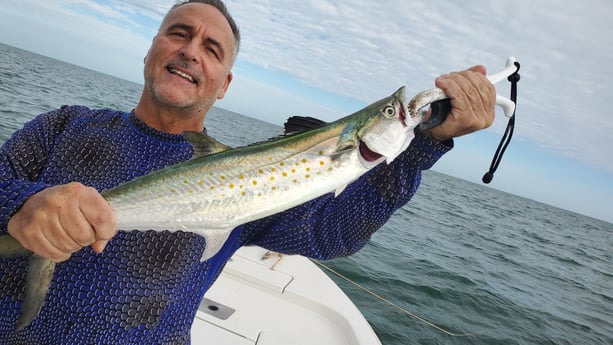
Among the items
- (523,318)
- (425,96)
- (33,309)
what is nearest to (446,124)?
(425,96)

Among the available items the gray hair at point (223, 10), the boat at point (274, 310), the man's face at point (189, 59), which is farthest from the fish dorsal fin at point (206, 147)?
the boat at point (274, 310)

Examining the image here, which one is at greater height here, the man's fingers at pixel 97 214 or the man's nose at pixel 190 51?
the man's nose at pixel 190 51

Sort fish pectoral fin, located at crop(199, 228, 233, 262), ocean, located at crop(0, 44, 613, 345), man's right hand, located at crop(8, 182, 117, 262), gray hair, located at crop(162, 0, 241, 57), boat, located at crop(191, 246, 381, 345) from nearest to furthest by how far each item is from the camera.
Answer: man's right hand, located at crop(8, 182, 117, 262) → fish pectoral fin, located at crop(199, 228, 233, 262) → gray hair, located at crop(162, 0, 241, 57) → boat, located at crop(191, 246, 381, 345) → ocean, located at crop(0, 44, 613, 345)

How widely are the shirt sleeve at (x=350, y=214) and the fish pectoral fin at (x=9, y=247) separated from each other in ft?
4.29

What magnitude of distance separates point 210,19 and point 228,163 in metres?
1.34

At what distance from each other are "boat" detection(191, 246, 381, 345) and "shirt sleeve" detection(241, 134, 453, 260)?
6.20 feet

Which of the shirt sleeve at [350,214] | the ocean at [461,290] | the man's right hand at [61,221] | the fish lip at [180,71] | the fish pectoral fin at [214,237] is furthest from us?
the ocean at [461,290]

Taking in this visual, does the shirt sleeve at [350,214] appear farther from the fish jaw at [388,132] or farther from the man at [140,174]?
the fish jaw at [388,132]

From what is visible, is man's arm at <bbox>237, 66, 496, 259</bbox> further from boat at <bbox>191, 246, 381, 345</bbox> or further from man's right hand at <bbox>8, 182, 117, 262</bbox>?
boat at <bbox>191, 246, 381, 345</bbox>

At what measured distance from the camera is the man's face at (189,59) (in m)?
2.62

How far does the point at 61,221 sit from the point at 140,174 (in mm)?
882

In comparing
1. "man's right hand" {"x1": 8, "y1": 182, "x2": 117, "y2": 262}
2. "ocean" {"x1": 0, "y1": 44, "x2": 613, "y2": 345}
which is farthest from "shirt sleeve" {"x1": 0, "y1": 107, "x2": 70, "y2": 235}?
"ocean" {"x1": 0, "y1": 44, "x2": 613, "y2": 345}

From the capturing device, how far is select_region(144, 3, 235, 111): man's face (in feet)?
8.61

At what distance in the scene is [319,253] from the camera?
2.61 meters
